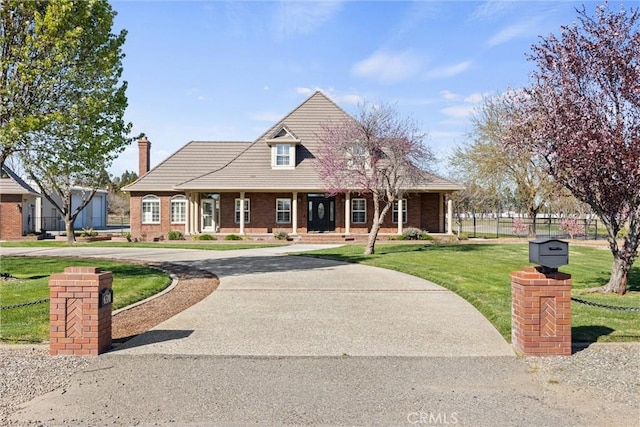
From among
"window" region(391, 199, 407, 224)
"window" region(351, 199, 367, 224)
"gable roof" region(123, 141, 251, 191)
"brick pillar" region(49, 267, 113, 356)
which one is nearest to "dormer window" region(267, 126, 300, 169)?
"window" region(351, 199, 367, 224)

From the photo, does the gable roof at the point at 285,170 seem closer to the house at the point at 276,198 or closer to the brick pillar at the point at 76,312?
the house at the point at 276,198

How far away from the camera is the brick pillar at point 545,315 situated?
5965 mm

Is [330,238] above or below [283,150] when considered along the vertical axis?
below

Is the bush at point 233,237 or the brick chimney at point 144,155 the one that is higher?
the brick chimney at point 144,155

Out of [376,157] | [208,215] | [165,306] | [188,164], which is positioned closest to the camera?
[165,306]

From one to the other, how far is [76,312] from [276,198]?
2486cm

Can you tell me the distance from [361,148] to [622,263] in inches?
471

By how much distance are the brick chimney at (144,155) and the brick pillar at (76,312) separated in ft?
102

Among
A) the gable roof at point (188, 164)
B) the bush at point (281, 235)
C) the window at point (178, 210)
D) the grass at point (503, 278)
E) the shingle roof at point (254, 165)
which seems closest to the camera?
the grass at point (503, 278)

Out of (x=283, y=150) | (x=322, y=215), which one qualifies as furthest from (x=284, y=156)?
(x=322, y=215)

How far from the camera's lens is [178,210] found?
106ft

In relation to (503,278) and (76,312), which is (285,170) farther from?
(76,312)

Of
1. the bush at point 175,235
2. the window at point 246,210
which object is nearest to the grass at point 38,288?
the bush at point 175,235

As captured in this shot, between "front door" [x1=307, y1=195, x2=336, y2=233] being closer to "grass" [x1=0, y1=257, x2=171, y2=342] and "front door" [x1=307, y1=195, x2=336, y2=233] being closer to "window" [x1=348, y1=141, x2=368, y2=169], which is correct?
"window" [x1=348, y1=141, x2=368, y2=169]
